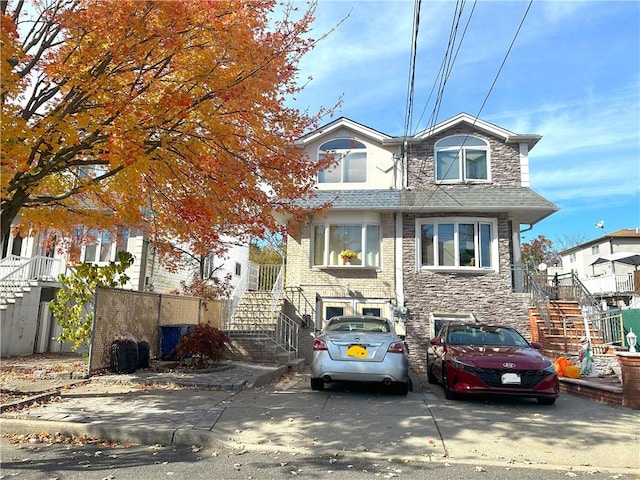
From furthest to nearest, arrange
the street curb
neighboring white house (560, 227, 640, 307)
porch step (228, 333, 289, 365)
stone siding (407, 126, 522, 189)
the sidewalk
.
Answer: neighboring white house (560, 227, 640, 307)
stone siding (407, 126, 522, 189)
porch step (228, 333, 289, 365)
the street curb
the sidewalk

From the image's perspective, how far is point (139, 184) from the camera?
880 centimetres

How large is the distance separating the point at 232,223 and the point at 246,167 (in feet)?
4.56

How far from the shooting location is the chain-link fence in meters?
9.05

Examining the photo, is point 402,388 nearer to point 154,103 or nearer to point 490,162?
point 154,103

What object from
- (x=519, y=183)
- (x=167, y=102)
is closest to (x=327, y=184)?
(x=519, y=183)

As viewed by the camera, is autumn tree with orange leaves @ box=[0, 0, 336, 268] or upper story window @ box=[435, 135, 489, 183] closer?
autumn tree with orange leaves @ box=[0, 0, 336, 268]

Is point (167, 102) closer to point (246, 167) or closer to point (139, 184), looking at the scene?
point (246, 167)

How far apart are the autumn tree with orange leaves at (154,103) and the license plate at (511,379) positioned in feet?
17.2

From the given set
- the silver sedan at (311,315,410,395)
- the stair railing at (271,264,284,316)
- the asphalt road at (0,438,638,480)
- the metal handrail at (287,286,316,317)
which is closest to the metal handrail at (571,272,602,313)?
the silver sedan at (311,315,410,395)

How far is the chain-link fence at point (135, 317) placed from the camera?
9.05 meters

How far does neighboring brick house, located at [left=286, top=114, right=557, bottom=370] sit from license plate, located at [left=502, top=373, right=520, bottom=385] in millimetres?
6427

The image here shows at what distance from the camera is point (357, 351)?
25.7 feet

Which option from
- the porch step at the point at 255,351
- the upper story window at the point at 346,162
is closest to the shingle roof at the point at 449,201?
the upper story window at the point at 346,162

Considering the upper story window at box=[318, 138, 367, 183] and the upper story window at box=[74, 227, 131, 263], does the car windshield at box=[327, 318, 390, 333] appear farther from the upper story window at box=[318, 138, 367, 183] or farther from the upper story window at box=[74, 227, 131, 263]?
the upper story window at box=[74, 227, 131, 263]
